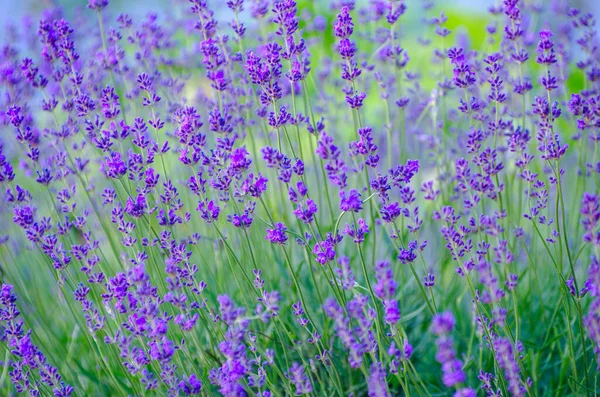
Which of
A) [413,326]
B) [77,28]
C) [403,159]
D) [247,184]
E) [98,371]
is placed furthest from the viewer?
[77,28]

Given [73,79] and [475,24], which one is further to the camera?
[475,24]

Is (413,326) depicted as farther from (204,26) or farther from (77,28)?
(77,28)

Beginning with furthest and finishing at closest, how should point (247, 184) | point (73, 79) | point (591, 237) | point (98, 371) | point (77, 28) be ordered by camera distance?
point (77, 28) → point (98, 371) → point (73, 79) → point (247, 184) → point (591, 237)

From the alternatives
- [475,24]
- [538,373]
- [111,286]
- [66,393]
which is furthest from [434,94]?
[475,24]

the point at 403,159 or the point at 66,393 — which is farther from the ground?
the point at 403,159

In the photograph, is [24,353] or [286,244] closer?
[24,353]

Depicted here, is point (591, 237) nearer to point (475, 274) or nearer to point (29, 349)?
point (475, 274)

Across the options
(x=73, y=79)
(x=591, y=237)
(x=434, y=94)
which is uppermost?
(x=73, y=79)
